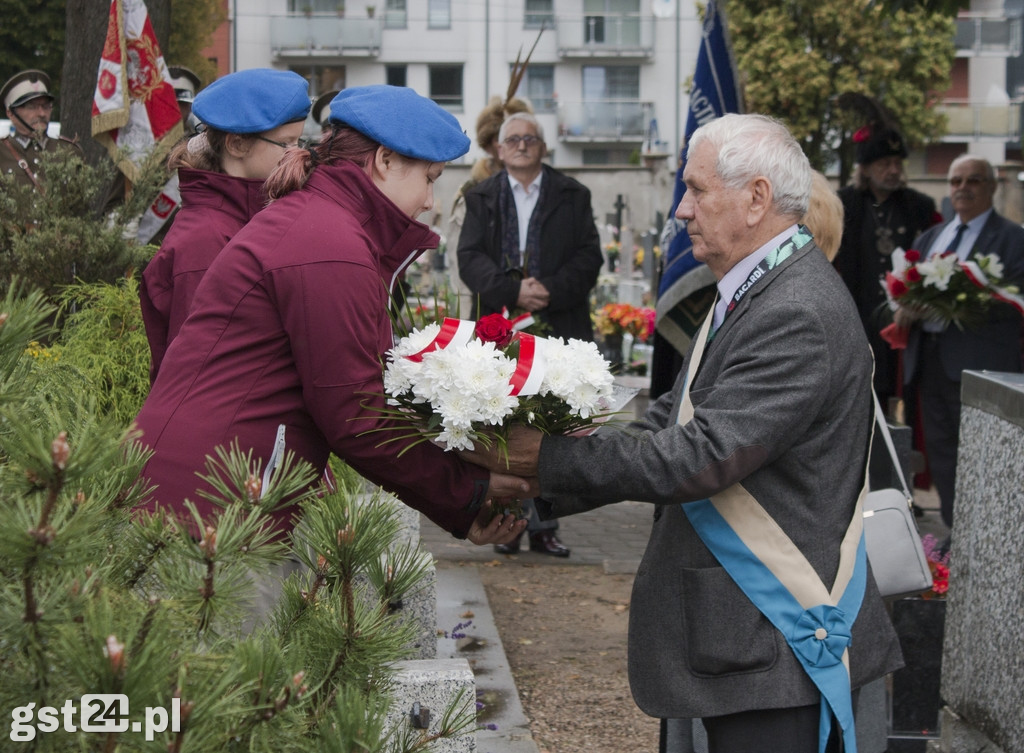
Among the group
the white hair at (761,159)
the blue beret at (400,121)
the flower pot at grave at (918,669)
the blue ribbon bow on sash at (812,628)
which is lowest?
the flower pot at grave at (918,669)

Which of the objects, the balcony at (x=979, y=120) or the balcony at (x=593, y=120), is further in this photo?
the balcony at (x=593, y=120)

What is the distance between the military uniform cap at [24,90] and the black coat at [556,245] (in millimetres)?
4527

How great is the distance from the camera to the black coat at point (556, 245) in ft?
22.1

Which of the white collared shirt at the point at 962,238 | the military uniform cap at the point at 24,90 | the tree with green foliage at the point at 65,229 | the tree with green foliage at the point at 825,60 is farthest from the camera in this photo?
the tree with green foliage at the point at 825,60

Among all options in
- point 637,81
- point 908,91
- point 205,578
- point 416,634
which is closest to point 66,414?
point 205,578

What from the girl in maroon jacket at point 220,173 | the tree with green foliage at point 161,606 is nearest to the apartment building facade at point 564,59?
the girl in maroon jacket at point 220,173

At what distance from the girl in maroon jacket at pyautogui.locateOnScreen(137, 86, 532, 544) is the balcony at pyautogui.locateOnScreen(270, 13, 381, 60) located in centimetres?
4572

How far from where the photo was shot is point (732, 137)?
2.60m

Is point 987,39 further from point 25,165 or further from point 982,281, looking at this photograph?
point 25,165

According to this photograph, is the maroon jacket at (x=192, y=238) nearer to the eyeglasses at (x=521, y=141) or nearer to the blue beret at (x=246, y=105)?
the blue beret at (x=246, y=105)

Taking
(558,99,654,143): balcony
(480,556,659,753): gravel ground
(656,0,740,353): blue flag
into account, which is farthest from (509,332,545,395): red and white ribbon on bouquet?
(558,99,654,143): balcony

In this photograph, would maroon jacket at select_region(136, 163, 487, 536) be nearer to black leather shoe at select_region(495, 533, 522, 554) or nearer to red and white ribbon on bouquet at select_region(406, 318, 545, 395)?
red and white ribbon on bouquet at select_region(406, 318, 545, 395)

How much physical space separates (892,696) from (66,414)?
3456mm

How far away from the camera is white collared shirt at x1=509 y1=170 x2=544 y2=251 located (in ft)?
22.6
